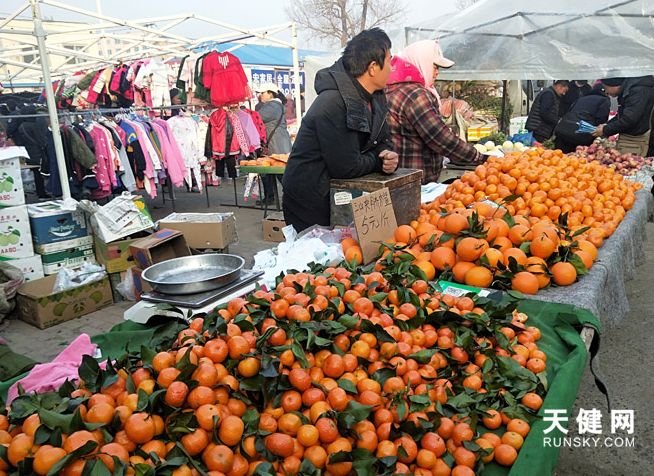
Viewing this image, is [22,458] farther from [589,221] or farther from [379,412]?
[589,221]

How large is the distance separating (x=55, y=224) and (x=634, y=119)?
6752mm

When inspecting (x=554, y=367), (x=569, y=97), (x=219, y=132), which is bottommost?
(x=554, y=367)

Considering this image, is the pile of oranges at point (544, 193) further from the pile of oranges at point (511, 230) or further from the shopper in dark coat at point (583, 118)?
the shopper in dark coat at point (583, 118)

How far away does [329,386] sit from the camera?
148 cm

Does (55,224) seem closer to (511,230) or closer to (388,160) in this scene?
(388,160)

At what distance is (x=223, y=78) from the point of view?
8.07 m

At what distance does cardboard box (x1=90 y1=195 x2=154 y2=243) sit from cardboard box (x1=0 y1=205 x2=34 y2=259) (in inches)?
23.3

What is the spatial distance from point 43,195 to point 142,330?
23.8ft

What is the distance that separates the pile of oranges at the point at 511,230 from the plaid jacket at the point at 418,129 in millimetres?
326

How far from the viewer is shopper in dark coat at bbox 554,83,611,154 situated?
22.8 ft

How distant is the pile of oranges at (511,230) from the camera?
236 centimetres

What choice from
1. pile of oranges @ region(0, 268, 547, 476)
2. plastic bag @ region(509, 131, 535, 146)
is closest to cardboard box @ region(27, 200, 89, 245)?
pile of oranges @ region(0, 268, 547, 476)

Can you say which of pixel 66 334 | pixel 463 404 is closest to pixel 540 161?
pixel 463 404

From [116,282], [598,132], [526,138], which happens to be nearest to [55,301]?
[116,282]
